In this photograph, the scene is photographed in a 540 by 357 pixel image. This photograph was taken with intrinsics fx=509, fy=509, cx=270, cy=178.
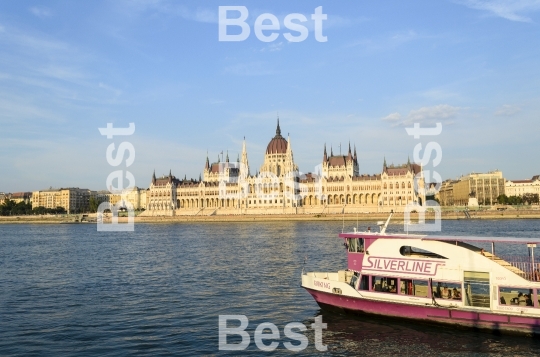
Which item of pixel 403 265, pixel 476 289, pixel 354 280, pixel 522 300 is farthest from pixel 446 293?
pixel 354 280

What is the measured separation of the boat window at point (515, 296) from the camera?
18.9m

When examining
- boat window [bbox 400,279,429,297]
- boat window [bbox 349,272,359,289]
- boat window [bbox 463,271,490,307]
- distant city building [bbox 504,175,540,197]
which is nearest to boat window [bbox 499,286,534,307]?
boat window [bbox 463,271,490,307]

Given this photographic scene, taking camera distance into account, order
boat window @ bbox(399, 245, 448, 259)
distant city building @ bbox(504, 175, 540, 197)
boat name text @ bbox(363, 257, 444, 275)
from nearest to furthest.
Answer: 1. boat name text @ bbox(363, 257, 444, 275)
2. boat window @ bbox(399, 245, 448, 259)
3. distant city building @ bbox(504, 175, 540, 197)

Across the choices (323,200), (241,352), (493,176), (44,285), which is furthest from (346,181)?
(241,352)

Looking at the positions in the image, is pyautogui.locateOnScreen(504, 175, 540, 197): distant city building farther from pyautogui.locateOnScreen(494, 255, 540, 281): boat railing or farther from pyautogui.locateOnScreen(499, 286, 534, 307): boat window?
pyautogui.locateOnScreen(499, 286, 534, 307): boat window

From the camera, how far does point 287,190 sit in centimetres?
16612

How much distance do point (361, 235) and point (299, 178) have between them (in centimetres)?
15163

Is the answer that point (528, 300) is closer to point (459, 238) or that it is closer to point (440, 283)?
point (440, 283)

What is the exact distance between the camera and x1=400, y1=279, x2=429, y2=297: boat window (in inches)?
814

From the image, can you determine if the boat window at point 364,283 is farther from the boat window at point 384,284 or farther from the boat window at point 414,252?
the boat window at point 414,252

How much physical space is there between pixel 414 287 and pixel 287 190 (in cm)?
14536

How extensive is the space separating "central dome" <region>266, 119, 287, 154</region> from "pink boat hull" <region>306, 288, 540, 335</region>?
15529 centimetres

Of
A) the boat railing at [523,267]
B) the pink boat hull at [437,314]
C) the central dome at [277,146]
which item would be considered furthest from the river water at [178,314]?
the central dome at [277,146]

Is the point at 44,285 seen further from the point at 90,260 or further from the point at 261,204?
the point at 261,204
